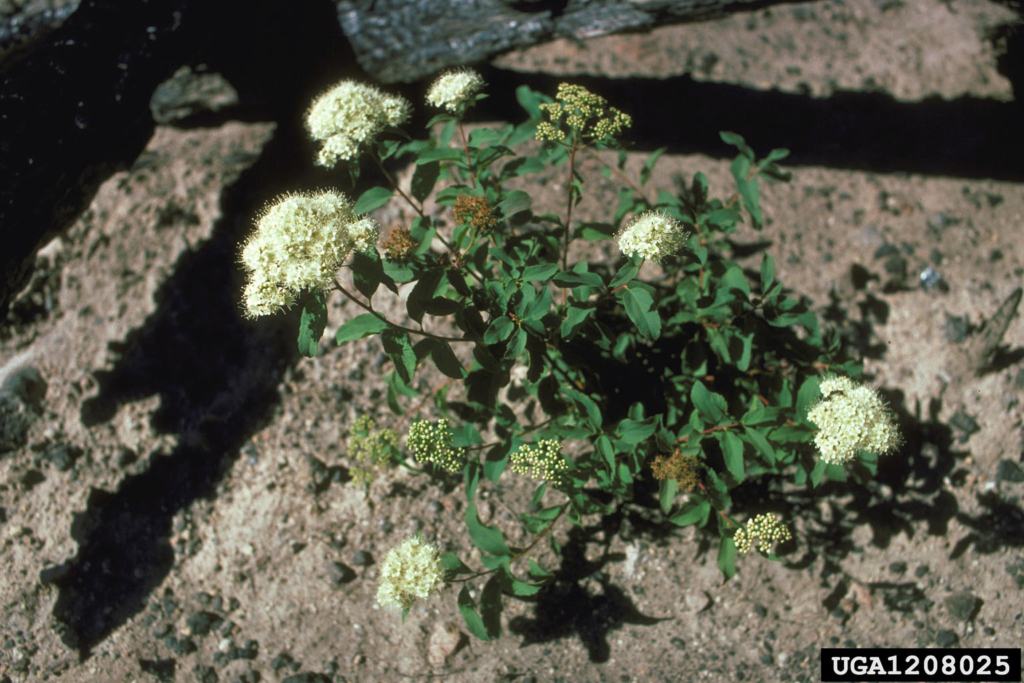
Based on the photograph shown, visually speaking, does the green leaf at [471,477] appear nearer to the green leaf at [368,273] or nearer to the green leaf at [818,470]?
the green leaf at [368,273]

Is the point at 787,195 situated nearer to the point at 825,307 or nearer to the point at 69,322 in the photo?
the point at 825,307

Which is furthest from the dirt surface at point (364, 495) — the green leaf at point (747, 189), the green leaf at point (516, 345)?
the green leaf at point (516, 345)

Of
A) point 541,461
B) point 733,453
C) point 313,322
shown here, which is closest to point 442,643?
point 541,461

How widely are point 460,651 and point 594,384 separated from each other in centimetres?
143

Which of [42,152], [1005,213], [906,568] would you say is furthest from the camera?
[1005,213]

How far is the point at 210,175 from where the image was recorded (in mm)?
4516

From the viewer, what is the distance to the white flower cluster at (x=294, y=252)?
2059 mm

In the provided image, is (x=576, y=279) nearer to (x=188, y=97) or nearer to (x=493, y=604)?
(x=493, y=604)

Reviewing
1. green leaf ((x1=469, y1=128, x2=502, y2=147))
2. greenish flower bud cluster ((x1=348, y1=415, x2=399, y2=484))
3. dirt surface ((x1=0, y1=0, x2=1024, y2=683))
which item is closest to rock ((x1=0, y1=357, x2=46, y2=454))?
dirt surface ((x1=0, y1=0, x2=1024, y2=683))

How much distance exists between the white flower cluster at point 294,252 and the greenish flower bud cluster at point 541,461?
94cm

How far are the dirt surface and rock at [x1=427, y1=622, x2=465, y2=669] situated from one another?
10 millimetres

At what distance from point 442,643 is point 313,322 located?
6.02 ft

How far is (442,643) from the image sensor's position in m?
3.16

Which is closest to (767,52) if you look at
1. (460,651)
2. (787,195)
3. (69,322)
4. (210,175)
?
(787,195)
